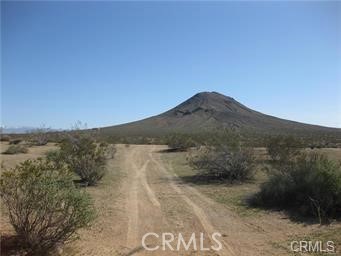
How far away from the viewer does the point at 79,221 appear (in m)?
8.02

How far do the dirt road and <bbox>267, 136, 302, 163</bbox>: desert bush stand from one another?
1095 centimetres

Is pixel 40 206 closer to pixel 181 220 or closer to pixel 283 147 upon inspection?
pixel 181 220

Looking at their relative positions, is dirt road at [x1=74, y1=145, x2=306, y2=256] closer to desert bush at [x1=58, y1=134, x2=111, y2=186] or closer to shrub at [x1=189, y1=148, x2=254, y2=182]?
desert bush at [x1=58, y1=134, x2=111, y2=186]

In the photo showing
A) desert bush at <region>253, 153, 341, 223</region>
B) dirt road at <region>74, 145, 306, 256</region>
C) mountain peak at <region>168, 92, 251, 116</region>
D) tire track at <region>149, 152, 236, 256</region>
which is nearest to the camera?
tire track at <region>149, 152, 236, 256</region>

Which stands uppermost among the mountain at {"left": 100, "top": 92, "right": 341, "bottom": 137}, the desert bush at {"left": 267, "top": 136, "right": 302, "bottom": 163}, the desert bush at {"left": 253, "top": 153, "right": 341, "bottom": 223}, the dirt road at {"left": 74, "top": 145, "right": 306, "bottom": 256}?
the mountain at {"left": 100, "top": 92, "right": 341, "bottom": 137}

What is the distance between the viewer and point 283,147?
25781mm

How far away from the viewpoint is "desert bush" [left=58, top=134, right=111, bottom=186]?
17531 millimetres

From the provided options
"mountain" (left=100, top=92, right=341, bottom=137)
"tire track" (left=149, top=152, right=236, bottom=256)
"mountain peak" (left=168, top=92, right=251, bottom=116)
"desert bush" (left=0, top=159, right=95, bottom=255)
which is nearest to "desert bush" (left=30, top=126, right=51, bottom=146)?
"tire track" (left=149, top=152, right=236, bottom=256)

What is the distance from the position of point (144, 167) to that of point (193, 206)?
1187cm

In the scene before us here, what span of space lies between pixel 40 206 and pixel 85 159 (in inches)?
394

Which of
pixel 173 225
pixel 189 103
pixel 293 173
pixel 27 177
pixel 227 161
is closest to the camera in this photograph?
pixel 27 177

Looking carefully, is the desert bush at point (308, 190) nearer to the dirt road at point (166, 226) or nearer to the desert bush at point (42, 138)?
the dirt road at point (166, 226)

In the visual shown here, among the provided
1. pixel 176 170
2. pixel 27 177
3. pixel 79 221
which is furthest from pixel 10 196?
pixel 176 170

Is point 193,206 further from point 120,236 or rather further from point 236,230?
point 120,236
